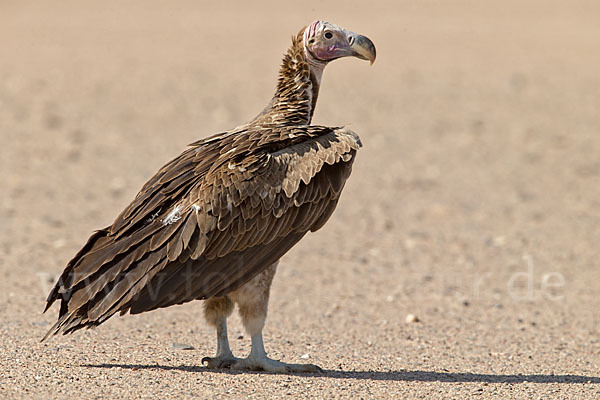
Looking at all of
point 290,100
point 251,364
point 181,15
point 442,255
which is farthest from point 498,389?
point 181,15

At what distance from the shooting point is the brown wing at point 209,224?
21.5 feet

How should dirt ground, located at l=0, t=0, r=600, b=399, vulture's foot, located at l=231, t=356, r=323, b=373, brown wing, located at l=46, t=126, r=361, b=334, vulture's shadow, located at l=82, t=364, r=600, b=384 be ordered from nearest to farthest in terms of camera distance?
brown wing, located at l=46, t=126, r=361, b=334, vulture's shadow, located at l=82, t=364, r=600, b=384, vulture's foot, located at l=231, t=356, r=323, b=373, dirt ground, located at l=0, t=0, r=600, b=399

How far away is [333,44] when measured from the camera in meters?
7.76

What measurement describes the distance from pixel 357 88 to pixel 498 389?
43.5 ft

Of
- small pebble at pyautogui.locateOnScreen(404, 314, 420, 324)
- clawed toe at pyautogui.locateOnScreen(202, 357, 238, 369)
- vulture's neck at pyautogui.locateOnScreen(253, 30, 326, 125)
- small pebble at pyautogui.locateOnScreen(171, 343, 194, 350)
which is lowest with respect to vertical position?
clawed toe at pyautogui.locateOnScreen(202, 357, 238, 369)

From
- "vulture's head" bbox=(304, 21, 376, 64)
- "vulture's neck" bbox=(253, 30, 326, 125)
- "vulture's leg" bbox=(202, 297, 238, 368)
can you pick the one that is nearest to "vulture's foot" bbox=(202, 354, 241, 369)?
"vulture's leg" bbox=(202, 297, 238, 368)

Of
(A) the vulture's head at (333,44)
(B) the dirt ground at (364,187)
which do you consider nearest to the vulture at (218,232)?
(B) the dirt ground at (364,187)

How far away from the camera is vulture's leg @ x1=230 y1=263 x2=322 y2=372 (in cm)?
705

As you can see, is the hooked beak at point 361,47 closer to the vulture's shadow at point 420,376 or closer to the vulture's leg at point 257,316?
the vulture's leg at point 257,316

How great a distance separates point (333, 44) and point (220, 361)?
2.48 meters

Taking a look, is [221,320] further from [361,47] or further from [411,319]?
[411,319]

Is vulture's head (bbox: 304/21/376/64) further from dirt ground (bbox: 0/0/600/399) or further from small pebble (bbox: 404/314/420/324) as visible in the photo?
small pebble (bbox: 404/314/420/324)

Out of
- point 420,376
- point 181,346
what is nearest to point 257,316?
point 181,346

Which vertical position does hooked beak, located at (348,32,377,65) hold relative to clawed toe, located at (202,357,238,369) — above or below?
above
